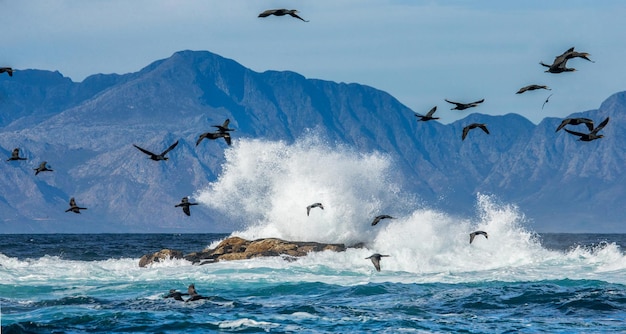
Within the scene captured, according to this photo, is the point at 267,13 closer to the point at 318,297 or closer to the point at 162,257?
the point at 318,297

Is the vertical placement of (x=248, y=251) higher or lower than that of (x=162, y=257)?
higher

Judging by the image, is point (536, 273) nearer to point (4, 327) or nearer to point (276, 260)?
point (276, 260)

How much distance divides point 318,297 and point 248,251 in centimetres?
1510

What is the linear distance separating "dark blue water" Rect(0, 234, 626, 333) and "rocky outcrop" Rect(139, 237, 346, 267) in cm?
78

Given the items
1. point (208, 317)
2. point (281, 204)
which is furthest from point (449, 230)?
point (208, 317)

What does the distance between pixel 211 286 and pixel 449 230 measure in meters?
21.2

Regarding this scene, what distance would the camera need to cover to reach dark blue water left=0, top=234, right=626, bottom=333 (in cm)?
3102

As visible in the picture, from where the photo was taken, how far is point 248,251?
52625mm

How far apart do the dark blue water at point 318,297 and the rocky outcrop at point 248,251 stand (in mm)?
779

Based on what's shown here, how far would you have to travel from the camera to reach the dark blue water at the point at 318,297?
31.0 m

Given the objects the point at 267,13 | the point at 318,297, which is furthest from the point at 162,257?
the point at 267,13

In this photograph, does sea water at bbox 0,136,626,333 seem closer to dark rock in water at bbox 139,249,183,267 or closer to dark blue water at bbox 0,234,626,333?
dark blue water at bbox 0,234,626,333

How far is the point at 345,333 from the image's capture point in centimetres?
2967

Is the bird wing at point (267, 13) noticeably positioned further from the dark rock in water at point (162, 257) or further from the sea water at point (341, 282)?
the dark rock in water at point (162, 257)
